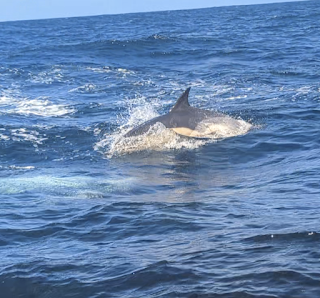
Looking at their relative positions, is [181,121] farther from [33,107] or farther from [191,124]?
[33,107]

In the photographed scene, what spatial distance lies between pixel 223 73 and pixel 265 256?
20.5m

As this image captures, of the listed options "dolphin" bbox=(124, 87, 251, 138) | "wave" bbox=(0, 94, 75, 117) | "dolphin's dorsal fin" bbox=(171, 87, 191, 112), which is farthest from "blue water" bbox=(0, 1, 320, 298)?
"dolphin's dorsal fin" bbox=(171, 87, 191, 112)

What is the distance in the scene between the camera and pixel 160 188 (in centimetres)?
1232

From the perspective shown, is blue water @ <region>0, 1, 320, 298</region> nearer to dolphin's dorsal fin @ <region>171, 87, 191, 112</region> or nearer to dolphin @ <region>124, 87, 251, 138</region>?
dolphin @ <region>124, 87, 251, 138</region>

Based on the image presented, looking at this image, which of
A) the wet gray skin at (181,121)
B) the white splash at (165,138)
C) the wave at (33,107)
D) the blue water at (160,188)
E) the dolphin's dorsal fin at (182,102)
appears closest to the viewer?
the blue water at (160,188)

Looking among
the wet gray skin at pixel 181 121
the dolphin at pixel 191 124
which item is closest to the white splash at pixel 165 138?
the dolphin at pixel 191 124

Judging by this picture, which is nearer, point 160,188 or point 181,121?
point 160,188

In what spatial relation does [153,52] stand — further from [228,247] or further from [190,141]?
[228,247]

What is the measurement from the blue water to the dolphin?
0.52m

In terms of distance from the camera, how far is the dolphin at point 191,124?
1672cm

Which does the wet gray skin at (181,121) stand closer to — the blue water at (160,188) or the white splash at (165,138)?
the white splash at (165,138)

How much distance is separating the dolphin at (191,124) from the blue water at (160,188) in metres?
0.52

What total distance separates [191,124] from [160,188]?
4.81m

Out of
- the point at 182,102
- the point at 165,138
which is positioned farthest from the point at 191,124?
the point at 165,138
